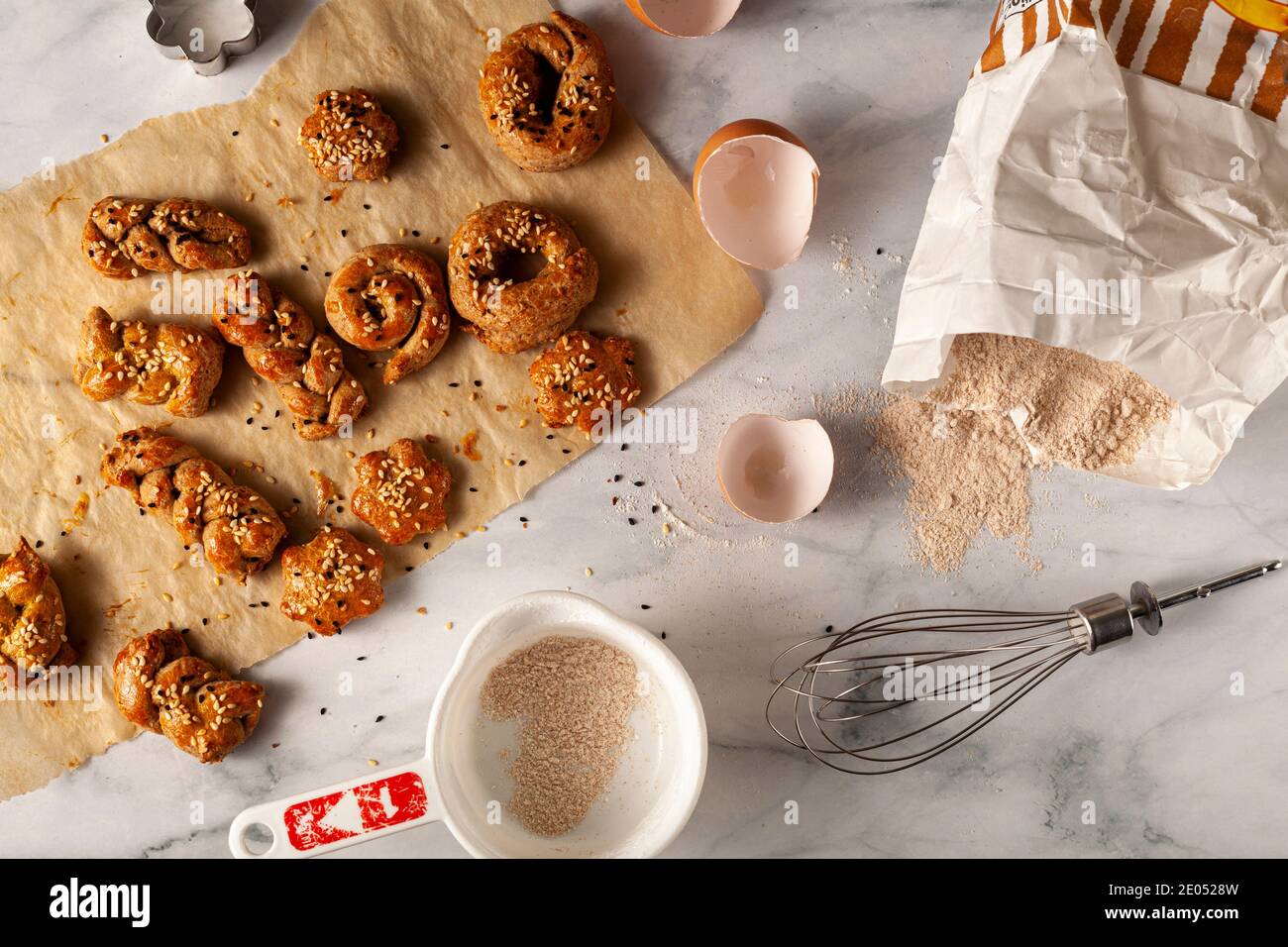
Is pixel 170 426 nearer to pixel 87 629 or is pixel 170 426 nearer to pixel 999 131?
pixel 87 629

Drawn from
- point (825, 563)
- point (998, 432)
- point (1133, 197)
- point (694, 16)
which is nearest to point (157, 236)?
point (694, 16)

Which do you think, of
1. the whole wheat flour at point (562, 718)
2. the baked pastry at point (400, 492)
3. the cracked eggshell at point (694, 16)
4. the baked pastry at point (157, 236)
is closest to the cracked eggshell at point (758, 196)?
the cracked eggshell at point (694, 16)

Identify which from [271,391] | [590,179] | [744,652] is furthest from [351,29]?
[744,652]

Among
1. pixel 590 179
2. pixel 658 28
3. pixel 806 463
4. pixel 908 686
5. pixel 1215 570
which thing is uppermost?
pixel 658 28

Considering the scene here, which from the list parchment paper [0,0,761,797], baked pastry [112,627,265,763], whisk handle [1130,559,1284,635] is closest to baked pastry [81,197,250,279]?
parchment paper [0,0,761,797]

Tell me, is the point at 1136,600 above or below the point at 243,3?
below

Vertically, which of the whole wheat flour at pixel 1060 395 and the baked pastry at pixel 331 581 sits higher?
the whole wheat flour at pixel 1060 395

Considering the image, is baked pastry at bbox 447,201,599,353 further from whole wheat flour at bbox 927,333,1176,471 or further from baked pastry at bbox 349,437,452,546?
whole wheat flour at bbox 927,333,1176,471

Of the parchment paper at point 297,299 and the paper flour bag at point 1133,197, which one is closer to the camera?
the paper flour bag at point 1133,197

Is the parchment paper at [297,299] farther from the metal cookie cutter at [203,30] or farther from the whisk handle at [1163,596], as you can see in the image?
the whisk handle at [1163,596]
